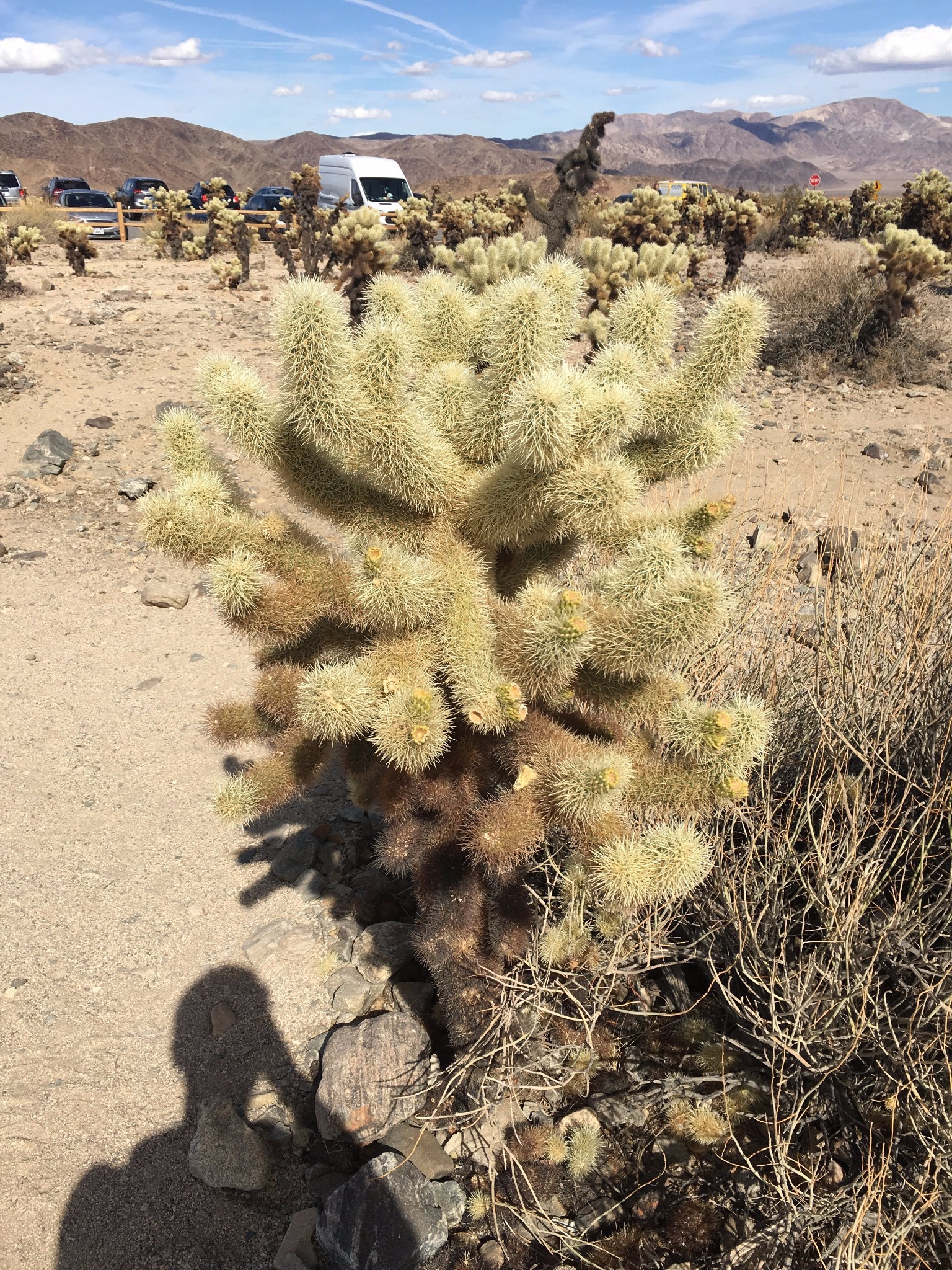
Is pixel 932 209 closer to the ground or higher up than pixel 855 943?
higher up

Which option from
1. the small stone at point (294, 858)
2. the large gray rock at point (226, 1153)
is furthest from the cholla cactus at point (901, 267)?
the large gray rock at point (226, 1153)

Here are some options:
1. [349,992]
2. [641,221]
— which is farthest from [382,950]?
[641,221]

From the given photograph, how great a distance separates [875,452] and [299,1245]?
7.63 m

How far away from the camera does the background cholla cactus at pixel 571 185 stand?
6723 mm

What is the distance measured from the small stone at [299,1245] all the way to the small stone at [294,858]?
1421mm

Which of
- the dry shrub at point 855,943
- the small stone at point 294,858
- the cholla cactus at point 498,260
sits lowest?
the small stone at point 294,858

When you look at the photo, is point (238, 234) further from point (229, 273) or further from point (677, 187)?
point (677, 187)

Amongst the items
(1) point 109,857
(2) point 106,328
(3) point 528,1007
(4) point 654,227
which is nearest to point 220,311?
(2) point 106,328

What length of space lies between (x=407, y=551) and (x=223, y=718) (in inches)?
33.4

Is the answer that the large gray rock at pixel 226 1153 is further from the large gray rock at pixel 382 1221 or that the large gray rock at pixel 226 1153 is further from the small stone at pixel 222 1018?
the small stone at pixel 222 1018

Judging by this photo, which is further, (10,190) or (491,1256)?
(10,190)

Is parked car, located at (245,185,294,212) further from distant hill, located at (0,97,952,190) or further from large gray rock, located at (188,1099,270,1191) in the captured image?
large gray rock, located at (188,1099,270,1191)

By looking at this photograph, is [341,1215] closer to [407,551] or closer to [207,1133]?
[207,1133]

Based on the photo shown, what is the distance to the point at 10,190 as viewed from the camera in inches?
1142
